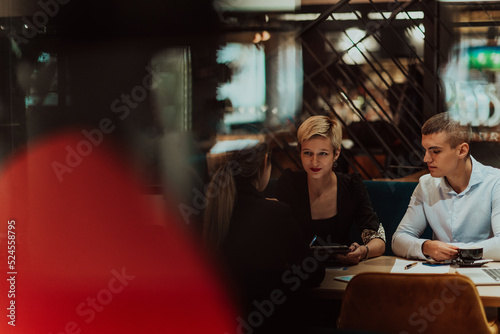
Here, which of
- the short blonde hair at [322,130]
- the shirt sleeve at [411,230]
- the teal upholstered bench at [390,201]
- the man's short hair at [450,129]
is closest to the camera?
the shirt sleeve at [411,230]

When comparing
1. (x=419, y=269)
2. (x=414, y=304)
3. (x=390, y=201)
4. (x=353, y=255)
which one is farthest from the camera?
(x=390, y=201)

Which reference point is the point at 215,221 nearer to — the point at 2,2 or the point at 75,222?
the point at 75,222

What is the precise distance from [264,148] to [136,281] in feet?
3.17

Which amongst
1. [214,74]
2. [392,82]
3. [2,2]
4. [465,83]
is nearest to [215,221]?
[214,74]

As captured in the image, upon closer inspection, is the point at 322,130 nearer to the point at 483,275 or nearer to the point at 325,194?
the point at 325,194

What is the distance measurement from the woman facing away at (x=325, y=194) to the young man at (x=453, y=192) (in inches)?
8.5

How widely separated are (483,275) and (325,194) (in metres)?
0.86

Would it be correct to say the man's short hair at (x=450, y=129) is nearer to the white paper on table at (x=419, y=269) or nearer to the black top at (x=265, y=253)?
the white paper on table at (x=419, y=269)

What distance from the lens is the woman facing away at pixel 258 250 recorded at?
1.81 metres

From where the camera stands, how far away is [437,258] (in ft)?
6.97

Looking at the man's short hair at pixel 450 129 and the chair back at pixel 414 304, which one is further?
the man's short hair at pixel 450 129

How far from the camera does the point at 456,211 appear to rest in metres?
2.45

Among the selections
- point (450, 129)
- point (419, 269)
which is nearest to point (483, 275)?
point (419, 269)

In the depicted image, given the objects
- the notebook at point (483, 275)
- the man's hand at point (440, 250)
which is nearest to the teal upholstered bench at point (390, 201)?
the man's hand at point (440, 250)
